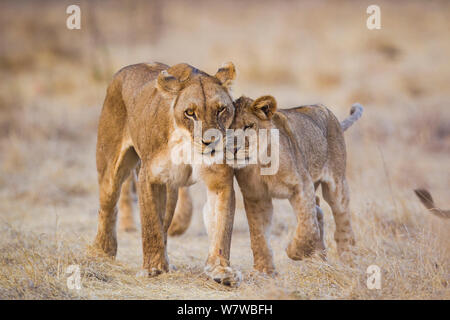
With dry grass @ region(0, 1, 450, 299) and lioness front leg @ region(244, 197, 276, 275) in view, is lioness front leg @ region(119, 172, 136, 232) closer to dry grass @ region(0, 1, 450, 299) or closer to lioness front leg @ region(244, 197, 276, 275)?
dry grass @ region(0, 1, 450, 299)

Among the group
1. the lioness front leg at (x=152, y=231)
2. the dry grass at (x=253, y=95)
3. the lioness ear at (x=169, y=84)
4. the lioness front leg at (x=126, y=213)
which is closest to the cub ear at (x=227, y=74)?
the lioness ear at (x=169, y=84)

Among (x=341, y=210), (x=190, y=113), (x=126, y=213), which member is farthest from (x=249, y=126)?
(x=126, y=213)

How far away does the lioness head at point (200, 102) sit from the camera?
4469 millimetres

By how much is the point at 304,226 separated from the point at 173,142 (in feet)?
3.69

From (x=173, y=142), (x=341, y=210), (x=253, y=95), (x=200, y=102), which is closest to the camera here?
(x=200, y=102)

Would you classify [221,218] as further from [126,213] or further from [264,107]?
[126,213]

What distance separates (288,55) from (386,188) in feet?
30.7

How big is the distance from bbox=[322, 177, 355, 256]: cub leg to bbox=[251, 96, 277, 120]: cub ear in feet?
3.42

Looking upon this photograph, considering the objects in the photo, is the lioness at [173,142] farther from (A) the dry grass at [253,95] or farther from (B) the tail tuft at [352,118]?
(B) the tail tuft at [352,118]

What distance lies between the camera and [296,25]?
21.4 m

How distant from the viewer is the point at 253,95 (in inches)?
526

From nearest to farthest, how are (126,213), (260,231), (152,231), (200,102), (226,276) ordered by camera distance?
1. (200,102)
2. (226,276)
3. (152,231)
4. (260,231)
5. (126,213)

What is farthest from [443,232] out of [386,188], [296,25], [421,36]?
[296,25]
